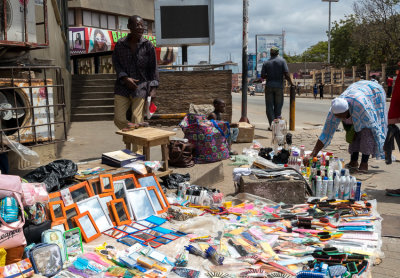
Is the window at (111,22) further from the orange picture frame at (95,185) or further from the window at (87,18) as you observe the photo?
the orange picture frame at (95,185)

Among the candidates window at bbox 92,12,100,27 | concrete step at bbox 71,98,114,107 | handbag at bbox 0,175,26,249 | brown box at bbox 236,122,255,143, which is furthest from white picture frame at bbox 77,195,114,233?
window at bbox 92,12,100,27

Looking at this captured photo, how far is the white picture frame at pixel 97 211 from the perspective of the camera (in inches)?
153

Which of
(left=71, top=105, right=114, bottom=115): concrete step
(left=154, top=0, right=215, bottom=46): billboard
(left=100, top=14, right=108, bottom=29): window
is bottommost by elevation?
(left=71, top=105, right=114, bottom=115): concrete step

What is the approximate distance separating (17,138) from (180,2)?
9.05 metres

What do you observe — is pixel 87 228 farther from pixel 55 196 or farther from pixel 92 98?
pixel 92 98

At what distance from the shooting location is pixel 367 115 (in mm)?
5824

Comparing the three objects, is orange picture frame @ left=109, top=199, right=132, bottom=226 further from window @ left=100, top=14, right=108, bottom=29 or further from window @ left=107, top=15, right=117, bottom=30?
window @ left=107, top=15, right=117, bottom=30

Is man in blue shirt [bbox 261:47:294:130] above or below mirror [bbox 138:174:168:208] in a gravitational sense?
above

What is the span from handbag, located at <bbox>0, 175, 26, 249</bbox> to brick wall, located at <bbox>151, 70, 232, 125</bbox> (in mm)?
7853

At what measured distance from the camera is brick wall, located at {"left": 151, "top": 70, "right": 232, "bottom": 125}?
10953mm

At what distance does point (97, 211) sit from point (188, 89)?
7.40 m

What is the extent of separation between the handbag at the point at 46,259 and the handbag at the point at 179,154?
3115 millimetres

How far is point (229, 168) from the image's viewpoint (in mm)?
6434

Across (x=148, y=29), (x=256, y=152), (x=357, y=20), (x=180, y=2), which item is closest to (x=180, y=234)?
(x=256, y=152)
